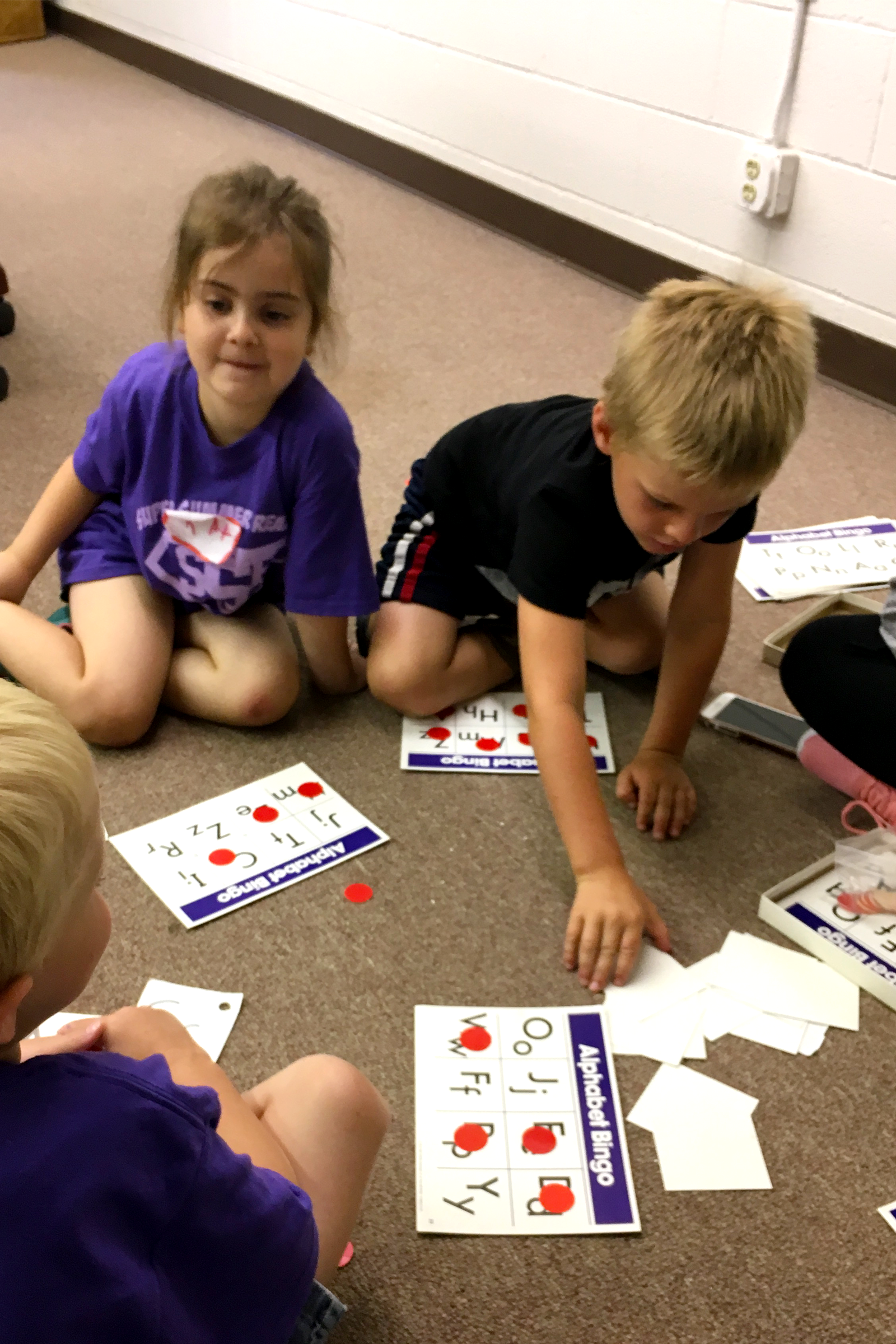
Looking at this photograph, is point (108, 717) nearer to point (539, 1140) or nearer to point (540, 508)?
point (540, 508)

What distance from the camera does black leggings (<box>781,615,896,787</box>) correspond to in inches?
50.5

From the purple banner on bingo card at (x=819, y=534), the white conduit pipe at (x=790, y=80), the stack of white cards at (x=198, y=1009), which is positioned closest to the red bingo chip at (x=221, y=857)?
the stack of white cards at (x=198, y=1009)

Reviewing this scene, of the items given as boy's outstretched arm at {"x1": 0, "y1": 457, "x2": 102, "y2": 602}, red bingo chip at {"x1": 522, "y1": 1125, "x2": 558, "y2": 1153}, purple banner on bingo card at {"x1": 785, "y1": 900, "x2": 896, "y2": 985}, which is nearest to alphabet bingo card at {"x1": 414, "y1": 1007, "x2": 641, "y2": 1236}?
red bingo chip at {"x1": 522, "y1": 1125, "x2": 558, "y2": 1153}

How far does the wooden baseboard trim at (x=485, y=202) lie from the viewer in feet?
7.32

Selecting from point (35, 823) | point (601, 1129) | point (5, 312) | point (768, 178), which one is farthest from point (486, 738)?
point (5, 312)

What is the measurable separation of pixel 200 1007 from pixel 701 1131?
45 cm

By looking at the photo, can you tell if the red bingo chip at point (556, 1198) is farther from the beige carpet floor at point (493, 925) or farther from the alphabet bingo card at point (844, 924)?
the alphabet bingo card at point (844, 924)

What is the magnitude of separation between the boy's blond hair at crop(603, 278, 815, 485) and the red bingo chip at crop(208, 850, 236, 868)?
0.58 metres

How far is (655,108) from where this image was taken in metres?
2.43

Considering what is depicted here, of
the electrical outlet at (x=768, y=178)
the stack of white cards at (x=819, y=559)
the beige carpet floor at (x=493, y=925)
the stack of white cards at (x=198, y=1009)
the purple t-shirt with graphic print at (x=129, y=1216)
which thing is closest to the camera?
the purple t-shirt with graphic print at (x=129, y=1216)

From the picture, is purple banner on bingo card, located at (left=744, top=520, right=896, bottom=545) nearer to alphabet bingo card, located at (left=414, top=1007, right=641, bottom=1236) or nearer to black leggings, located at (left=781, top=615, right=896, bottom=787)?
black leggings, located at (left=781, top=615, right=896, bottom=787)

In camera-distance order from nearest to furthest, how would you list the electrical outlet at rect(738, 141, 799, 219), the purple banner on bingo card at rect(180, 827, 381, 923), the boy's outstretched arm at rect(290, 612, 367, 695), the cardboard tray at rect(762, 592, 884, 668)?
the purple banner on bingo card at rect(180, 827, 381, 923) < the boy's outstretched arm at rect(290, 612, 367, 695) < the cardboard tray at rect(762, 592, 884, 668) < the electrical outlet at rect(738, 141, 799, 219)

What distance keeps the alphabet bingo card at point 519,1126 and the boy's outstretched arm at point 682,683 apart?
0.30 metres

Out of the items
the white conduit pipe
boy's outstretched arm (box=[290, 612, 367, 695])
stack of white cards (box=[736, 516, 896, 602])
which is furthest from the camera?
the white conduit pipe
